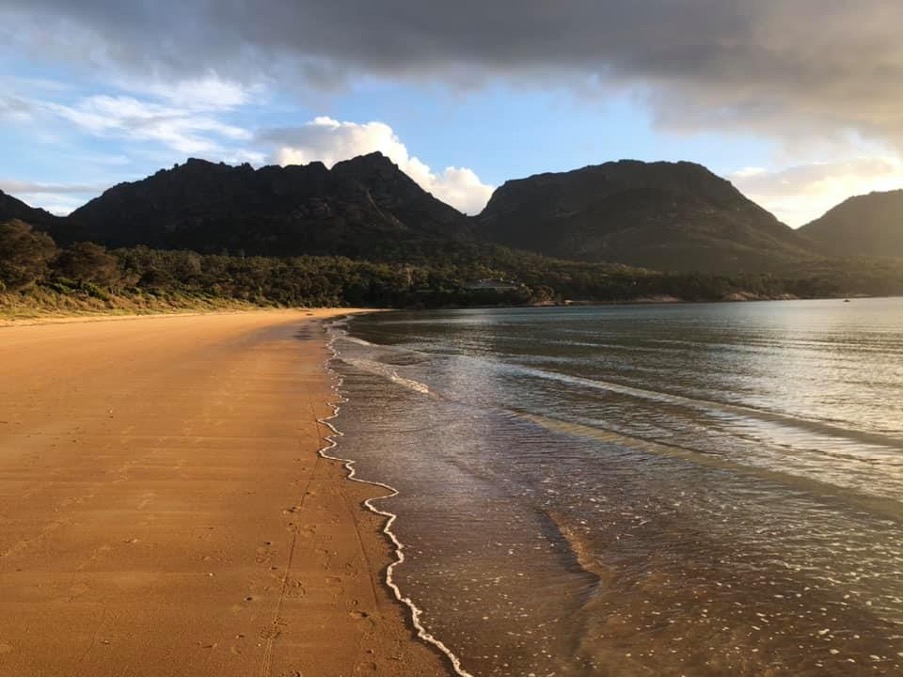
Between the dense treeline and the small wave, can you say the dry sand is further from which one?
the dense treeline

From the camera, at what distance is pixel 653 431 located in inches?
448

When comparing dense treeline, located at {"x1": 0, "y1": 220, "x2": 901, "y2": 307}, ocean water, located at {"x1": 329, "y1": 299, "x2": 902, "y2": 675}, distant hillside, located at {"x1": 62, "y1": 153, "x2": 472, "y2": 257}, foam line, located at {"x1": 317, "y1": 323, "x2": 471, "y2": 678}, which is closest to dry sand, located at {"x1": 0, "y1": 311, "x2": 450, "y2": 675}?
foam line, located at {"x1": 317, "y1": 323, "x2": 471, "y2": 678}

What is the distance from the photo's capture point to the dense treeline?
60625 millimetres

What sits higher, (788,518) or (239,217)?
(239,217)

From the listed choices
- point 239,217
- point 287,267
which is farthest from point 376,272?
point 239,217

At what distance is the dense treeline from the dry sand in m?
50.0

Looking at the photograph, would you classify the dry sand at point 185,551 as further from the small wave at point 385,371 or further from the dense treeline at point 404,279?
the dense treeline at point 404,279

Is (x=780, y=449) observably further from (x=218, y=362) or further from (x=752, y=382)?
(x=218, y=362)

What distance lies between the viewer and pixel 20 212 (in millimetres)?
153500

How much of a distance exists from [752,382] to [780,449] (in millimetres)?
9034

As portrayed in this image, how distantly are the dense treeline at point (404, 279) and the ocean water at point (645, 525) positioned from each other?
2045 inches

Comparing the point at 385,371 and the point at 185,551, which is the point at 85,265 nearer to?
the point at 385,371

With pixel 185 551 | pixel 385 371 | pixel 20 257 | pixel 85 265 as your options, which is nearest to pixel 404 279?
pixel 85 265

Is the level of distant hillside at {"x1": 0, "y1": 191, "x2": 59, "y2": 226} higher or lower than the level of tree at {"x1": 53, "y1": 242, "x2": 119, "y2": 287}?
higher
